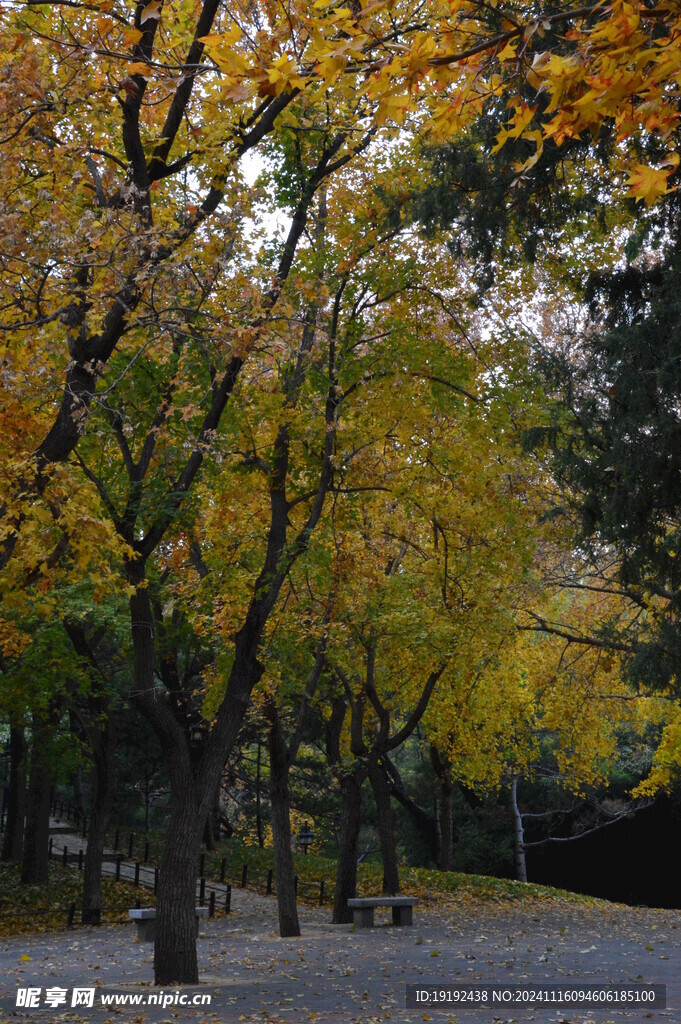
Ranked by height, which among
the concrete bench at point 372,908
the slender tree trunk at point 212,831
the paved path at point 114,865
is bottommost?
the concrete bench at point 372,908

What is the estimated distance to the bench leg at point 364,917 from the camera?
56.7ft

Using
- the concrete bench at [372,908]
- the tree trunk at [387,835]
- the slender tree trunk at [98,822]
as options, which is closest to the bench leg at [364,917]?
the concrete bench at [372,908]

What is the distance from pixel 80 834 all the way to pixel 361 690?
20.8 metres

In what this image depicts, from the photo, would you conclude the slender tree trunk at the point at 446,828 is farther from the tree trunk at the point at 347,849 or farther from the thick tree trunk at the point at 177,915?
the thick tree trunk at the point at 177,915

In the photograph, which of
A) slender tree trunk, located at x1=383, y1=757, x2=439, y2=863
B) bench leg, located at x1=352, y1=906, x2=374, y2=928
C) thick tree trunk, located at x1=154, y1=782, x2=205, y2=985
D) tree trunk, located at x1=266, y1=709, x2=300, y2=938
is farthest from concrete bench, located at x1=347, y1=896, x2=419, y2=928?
slender tree trunk, located at x1=383, y1=757, x2=439, y2=863

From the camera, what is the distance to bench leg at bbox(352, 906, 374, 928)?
17.3 metres

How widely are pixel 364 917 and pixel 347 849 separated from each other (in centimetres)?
155

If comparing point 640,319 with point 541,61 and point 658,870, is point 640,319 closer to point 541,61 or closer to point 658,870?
point 541,61

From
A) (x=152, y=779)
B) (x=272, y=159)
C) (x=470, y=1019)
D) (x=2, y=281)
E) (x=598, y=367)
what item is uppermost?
(x=272, y=159)

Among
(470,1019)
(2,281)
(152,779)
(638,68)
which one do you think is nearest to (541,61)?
(638,68)

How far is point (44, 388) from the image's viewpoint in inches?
314

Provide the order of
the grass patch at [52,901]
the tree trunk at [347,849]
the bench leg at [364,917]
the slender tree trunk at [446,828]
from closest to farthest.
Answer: the bench leg at [364,917] < the tree trunk at [347,849] < the grass patch at [52,901] < the slender tree trunk at [446,828]

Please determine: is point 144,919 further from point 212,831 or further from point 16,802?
point 212,831

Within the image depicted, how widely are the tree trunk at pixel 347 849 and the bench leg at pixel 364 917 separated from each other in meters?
1.15
